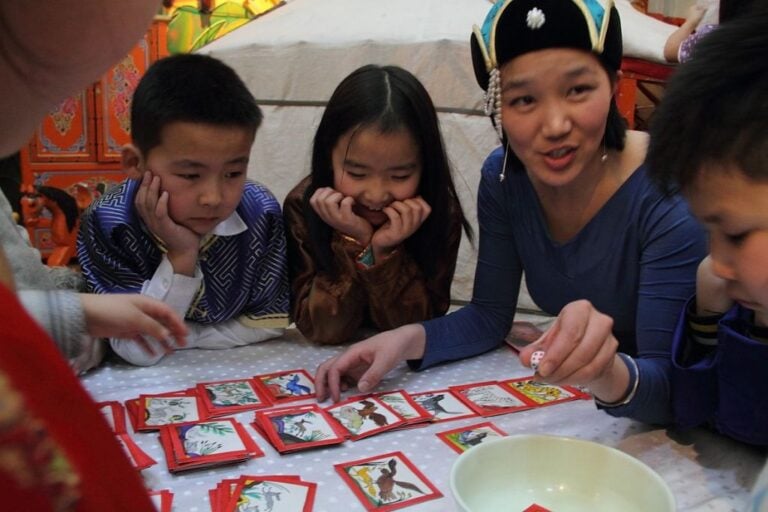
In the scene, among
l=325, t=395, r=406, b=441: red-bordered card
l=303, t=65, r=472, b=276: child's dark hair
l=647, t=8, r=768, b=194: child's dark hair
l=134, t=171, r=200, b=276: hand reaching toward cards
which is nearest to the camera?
l=647, t=8, r=768, b=194: child's dark hair

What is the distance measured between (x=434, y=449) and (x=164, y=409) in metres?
0.43

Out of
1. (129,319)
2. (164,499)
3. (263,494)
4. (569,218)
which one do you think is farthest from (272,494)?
(569,218)

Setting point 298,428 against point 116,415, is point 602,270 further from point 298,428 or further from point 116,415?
point 116,415

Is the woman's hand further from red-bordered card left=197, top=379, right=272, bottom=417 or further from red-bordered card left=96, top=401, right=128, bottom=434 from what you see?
red-bordered card left=96, top=401, right=128, bottom=434

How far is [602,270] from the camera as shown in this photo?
1.25 meters

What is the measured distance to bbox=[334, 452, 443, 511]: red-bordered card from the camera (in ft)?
2.73

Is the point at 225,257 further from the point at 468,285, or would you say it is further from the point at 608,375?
the point at 468,285

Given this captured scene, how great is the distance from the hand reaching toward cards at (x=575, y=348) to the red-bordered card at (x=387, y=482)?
201 mm

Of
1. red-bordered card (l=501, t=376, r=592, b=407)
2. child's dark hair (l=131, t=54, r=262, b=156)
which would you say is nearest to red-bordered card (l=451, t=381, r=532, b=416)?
red-bordered card (l=501, t=376, r=592, b=407)

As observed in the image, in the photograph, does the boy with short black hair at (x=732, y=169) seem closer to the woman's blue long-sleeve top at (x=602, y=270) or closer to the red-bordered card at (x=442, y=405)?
the woman's blue long-sleeve top at (x=602, y=270)

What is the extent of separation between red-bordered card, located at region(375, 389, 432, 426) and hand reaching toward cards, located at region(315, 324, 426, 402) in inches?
1.5

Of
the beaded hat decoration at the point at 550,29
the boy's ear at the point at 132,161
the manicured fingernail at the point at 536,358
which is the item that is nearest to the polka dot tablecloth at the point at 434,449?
the manicured fingernail at the point at 536,358

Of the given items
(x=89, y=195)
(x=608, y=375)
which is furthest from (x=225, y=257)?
(x=89, y=195)

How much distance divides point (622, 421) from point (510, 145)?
0.54 m
